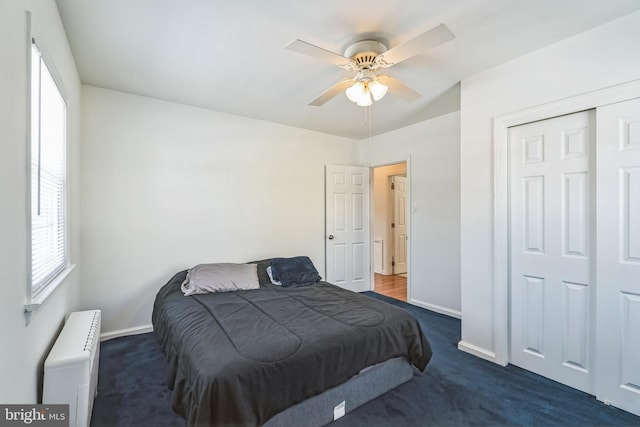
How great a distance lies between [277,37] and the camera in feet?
6.83

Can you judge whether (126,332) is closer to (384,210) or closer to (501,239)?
(501,239)

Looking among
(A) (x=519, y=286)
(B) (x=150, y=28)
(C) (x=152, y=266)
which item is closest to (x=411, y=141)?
(A) (x=519, y=286)

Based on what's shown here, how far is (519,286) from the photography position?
246cm

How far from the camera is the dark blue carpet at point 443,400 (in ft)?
5.92

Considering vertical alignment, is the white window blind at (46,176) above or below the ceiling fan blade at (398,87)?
below

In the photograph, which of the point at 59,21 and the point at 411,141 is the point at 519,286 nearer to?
the point at 411,141

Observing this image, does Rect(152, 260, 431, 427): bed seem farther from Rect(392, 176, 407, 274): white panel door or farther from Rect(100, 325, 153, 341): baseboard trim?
Rect(392, 176, 407, 274): white panel door

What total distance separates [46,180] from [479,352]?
11.7ft

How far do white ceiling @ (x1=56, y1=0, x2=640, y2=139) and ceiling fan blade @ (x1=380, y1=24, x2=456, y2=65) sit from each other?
217 millimetres

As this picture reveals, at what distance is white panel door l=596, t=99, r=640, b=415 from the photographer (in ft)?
6.14

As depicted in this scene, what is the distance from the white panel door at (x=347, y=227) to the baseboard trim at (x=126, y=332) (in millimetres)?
2424

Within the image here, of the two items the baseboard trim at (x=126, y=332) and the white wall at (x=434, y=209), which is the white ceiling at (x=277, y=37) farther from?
the baseboard trim at (x=126, y=332)

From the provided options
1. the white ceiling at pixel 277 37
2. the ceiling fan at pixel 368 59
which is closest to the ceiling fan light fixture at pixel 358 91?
the ceiling fan at pixel 368 59

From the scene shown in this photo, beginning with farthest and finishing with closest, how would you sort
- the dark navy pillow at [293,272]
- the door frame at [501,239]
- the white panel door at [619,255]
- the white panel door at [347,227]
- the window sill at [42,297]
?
the white panel door at [347,227]
the dark navy pillow at [293,272]
the door frame at [501,239]
the white panel door at [619,255]
the window sill at [42,297]
